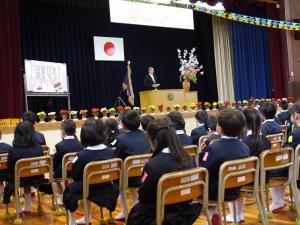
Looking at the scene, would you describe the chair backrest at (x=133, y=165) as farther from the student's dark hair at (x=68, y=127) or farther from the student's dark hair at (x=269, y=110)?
the student's dark hair at (x=269, y=110)

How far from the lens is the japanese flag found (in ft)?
38.9

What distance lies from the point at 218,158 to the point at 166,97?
263 inches

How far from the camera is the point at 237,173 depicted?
2.76 m

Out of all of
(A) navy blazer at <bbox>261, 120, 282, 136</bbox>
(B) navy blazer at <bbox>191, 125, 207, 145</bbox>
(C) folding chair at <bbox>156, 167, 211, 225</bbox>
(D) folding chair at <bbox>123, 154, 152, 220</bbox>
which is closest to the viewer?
(C) folding chair at <bbox>156, 167, 211, 225</bbox>

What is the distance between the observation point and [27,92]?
27.2 feet

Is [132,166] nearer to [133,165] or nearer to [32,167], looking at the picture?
[133,165]

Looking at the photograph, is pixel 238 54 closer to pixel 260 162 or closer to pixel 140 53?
pixel 140 53

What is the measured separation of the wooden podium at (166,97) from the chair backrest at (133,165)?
19.1 feet

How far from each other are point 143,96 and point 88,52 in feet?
9.78

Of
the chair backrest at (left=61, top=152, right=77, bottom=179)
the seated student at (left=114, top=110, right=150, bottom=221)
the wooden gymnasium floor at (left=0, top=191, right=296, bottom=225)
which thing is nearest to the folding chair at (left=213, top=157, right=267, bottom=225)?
the wooden gymnasium floor at (left=0, top=191, right=296, bottom=225)

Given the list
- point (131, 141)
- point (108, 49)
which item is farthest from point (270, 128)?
point (108, 49)

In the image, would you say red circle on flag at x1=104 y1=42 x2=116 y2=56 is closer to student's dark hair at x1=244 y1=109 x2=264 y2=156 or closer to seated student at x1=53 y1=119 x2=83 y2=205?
seated student at x1=53 y1=119 x2=83 y2=205

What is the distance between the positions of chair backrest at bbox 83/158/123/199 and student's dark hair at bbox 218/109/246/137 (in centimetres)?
92

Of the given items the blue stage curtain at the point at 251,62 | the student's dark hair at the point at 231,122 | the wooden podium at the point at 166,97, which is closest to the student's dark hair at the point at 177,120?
the student's dark hair at the point at 231,122
